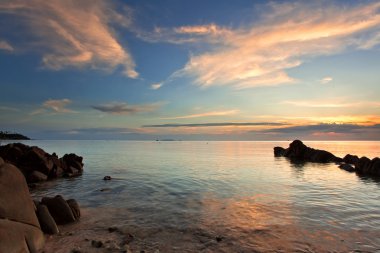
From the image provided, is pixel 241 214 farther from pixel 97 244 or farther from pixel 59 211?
pixel 59 211

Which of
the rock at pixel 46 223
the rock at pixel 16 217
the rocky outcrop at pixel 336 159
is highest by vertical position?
the rock at pixel 16 217

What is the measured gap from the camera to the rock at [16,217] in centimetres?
924

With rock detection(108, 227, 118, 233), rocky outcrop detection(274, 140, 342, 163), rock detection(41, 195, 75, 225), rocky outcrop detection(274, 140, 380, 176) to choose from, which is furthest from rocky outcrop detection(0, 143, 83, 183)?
rocky outcrop detection(274, 140, 342, 163)

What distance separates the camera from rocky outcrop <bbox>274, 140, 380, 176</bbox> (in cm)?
4638

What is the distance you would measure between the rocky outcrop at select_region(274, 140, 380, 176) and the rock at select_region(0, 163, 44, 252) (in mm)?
50293

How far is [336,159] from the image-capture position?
70.5m

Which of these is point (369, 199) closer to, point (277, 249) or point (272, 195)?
point (272, 195)

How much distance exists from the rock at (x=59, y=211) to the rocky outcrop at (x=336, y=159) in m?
47.8

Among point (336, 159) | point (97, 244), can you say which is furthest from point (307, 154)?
point (97, 244)

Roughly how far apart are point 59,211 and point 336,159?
72.0 metres

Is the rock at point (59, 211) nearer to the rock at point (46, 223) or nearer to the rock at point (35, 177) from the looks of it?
the rock at point (46, 223)

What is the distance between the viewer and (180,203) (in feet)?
69.0

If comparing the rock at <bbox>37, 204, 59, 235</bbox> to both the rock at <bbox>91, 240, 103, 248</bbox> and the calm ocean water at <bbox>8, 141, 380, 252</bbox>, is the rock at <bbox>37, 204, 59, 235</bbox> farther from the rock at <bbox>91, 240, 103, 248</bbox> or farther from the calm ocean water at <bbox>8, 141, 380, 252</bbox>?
the calm ocean water at <bbox>8, 141, 380, 252</bbox>

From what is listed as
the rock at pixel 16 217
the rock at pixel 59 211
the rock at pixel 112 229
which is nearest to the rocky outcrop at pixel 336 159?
the rock at pixel 112 229
